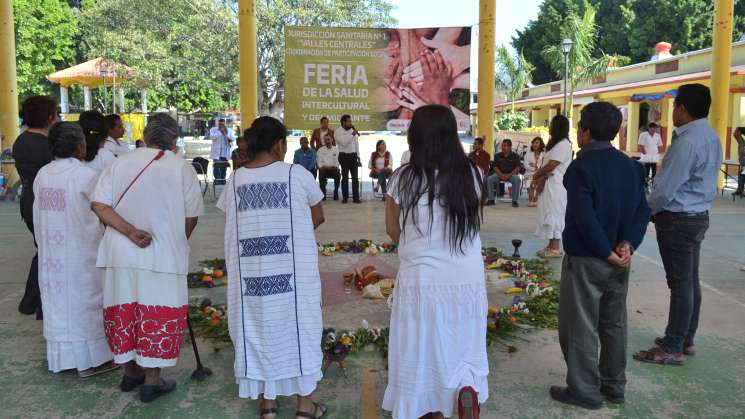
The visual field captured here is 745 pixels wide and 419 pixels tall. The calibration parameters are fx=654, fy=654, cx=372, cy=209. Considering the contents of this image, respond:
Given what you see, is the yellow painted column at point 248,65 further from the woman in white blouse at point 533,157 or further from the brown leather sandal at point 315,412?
the brown leather sandal at point 315,412

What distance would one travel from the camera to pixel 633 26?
122ft

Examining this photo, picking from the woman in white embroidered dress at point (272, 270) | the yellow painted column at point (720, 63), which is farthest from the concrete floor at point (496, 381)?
the yellow painted column at point (720, 63)

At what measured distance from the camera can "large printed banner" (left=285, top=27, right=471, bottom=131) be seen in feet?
37.2

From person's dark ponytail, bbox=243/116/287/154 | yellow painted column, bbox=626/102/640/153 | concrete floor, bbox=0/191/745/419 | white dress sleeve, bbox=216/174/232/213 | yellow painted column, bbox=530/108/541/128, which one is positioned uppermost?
yellow painted column, bbox=530/108/541/128

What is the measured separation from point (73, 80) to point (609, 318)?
67.2 feet

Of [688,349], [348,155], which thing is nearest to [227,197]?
[688,349]

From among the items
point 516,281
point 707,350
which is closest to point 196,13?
point 516,281

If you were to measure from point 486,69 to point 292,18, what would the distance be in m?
16.3

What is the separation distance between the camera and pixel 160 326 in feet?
11.4

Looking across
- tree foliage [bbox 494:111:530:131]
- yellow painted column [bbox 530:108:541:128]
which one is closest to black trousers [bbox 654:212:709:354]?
tree foliage [bbox 494:111:530:131]

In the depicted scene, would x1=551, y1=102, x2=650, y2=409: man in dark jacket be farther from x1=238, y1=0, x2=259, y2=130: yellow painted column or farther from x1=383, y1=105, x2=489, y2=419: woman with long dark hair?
x1=238, y1=0, x2=259, y2=130: yellow painted column

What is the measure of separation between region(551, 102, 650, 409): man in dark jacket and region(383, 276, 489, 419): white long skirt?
2.22 ft

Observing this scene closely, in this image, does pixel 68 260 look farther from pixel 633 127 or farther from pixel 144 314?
pixel 633 127

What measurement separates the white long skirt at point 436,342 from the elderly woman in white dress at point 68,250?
6.40 feet
